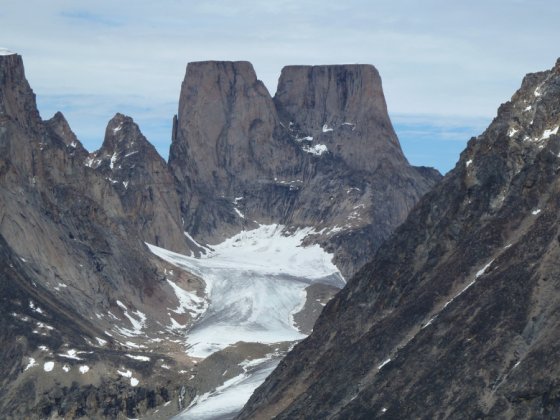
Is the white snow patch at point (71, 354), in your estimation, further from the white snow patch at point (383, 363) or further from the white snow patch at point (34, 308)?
the white snow patch at point (383, 363)

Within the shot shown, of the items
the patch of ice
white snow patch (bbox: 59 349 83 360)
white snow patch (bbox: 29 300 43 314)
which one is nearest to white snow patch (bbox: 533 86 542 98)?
white snow patch (bbox: 59 349 83 360)

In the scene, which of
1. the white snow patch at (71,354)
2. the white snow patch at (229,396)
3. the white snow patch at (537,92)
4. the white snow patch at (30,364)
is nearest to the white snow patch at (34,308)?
the white snow patch at (71,354)

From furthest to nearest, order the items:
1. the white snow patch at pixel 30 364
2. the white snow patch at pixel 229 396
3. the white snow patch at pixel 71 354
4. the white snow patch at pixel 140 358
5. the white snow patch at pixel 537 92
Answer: the white snow patch at pixel 140 358
the white snow patch at pixel 71 354
the white snow patch at pixel 30 364
the white snow patch at pixel 229 396
the white snow patch at pixel 537 92

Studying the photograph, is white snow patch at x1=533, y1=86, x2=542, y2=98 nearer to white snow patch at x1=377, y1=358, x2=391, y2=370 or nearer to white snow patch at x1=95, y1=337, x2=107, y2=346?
white snow patch at x1=377, y1=358, x2=391, y2=370

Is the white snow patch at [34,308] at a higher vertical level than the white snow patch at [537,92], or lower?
lower

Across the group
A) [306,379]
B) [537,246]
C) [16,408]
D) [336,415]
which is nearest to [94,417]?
[16,408]

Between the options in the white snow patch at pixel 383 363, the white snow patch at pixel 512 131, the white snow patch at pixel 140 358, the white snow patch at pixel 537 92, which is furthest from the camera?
the white snow patch at pixel 140 358

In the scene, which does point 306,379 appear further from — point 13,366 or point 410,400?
point 13,366

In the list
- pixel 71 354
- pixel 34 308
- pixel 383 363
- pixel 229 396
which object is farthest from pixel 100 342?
pixel 383 363
